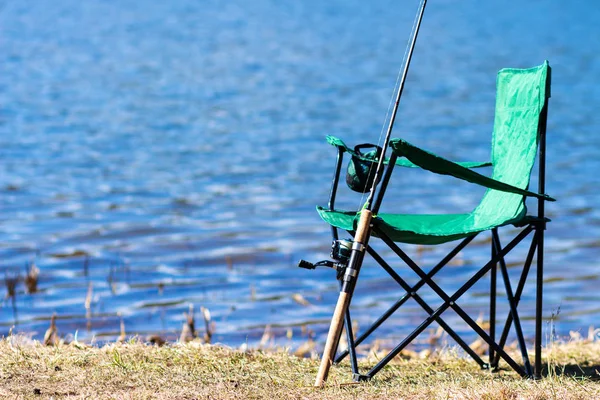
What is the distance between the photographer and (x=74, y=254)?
708 cm

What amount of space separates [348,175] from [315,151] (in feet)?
21.1

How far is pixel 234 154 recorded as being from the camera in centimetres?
1031

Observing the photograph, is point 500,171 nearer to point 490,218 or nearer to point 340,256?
point 490,218

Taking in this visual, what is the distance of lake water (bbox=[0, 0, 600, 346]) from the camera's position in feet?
20.8

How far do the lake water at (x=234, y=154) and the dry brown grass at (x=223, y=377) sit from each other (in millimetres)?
1185

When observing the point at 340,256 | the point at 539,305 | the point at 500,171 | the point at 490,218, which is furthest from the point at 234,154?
the point at 340,256

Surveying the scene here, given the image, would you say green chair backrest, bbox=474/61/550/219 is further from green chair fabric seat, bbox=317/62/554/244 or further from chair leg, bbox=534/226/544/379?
chair leg, bbox=534/226/544/379

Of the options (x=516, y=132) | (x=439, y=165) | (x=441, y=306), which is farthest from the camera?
(x=516, y=132)

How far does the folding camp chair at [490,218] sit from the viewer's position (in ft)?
12.4

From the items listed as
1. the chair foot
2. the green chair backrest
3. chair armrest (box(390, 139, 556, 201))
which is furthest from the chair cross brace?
chair armrest (box(390, 139, 556, 201))

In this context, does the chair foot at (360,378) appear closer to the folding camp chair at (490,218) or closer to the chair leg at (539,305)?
the folding camp chair at (490,218)

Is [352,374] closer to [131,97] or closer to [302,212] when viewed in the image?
[302,212]

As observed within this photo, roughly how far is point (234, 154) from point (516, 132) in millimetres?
6188

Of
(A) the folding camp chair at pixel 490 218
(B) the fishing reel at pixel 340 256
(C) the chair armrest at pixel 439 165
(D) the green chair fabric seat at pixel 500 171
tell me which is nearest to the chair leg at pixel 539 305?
(A) the folding camp chair at pixel 490 218
